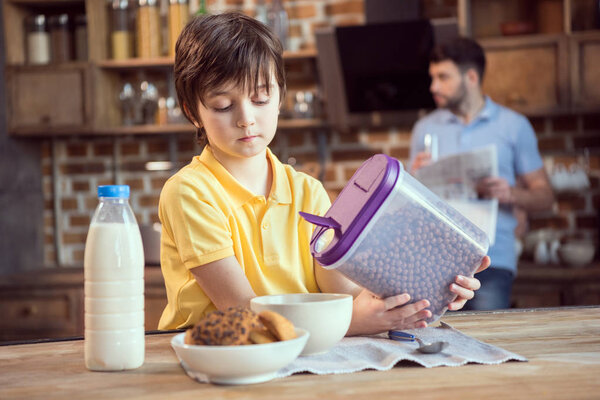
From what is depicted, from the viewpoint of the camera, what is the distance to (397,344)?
3.25 ft

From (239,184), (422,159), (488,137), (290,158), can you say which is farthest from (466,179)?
(239,184)

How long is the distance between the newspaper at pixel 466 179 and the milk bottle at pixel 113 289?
5.35 feet

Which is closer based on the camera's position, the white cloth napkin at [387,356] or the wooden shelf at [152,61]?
the white cloth napkin at [387,356]

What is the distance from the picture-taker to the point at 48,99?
10.6ft

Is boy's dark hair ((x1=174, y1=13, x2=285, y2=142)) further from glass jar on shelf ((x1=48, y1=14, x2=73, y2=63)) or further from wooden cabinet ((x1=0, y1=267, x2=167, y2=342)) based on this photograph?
glass jar on shelf ((x1=48, y1=14, x2=73, y2=63))

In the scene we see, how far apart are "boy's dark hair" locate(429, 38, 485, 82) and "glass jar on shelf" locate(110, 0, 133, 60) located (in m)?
1.38

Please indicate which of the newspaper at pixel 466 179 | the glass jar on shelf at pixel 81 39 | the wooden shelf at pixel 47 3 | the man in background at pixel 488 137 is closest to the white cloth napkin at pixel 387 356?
the newspaper at pixel 466 179

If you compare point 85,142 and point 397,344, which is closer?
point 397,344

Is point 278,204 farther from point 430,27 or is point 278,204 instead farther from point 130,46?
point 130,46

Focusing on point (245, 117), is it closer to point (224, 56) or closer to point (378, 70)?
point (224, 56)

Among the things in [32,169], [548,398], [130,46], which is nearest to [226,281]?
[548,398]

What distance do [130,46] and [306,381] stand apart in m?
2.70

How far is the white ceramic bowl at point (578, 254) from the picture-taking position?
2.80 metres

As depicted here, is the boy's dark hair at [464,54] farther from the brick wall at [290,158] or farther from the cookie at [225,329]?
the cookie at [225,329]
